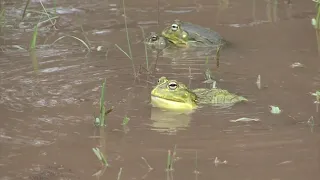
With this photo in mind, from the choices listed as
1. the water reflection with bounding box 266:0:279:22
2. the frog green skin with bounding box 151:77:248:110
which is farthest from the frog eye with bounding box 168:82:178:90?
the water reflection with bounding box 266:0:279:22

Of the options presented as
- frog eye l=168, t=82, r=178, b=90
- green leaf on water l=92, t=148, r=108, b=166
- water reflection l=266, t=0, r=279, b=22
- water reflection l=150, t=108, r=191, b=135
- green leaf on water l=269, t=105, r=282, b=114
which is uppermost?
green leaf on water l=92, t=148, r=108, b=166

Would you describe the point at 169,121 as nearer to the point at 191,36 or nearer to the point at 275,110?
the point at 275,110

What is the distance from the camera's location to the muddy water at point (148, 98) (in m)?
4.84

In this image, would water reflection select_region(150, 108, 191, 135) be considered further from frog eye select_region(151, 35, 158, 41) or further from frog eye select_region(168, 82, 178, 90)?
frog eye select_region(151, 35, 158, 41)

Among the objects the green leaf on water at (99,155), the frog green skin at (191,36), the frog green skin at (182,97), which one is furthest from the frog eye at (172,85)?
the frog green skin at (191,36)

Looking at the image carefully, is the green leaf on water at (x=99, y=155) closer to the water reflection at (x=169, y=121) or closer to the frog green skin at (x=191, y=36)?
the water reflection at (x=169, y=121)

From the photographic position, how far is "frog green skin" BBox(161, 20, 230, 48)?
793 centimetres

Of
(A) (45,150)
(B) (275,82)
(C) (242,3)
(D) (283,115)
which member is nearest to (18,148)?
(A) (45,150)

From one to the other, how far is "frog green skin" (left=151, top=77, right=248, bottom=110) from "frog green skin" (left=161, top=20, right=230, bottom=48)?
1.85m

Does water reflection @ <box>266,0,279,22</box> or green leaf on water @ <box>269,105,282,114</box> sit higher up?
green leaf on water @ <box>269,105,282,114</box>

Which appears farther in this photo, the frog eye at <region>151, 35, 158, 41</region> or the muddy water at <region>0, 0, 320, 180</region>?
the frog eye at <region>151, 35, 158, 41</region>

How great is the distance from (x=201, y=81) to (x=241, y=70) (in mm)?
482

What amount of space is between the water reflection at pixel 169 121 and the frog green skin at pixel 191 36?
6.93 ft

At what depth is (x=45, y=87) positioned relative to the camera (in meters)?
6.47
